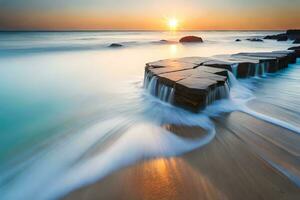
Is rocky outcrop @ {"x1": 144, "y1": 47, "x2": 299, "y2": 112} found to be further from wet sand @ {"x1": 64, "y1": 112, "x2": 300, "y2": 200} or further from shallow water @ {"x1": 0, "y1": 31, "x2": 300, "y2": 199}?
wet sand @ {"x1": 64, "y1": 112, "x2": 300, "y2": 200}

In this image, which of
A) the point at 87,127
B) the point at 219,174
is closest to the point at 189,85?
the point at 87,127

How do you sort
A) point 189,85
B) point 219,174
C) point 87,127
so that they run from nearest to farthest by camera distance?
1. point 219,174
2. point 87,127
3. point 189,85

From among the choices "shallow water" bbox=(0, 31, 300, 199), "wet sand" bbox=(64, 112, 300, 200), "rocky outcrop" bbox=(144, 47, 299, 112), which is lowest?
"shallow water" bbox=(0, 31, 300, 199)

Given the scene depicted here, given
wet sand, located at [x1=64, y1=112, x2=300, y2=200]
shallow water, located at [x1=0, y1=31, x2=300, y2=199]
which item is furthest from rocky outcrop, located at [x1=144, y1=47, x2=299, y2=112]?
wet sand, located at [x1=64, y1=112, x2=300, y2=200]

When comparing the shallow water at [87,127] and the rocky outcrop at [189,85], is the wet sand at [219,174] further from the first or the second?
the rocky outcrop at [189,85]

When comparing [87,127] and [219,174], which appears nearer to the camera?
[219,174]

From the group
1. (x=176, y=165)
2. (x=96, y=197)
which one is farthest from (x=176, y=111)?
(x=96, y=197)

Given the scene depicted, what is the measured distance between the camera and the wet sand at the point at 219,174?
2113 mm

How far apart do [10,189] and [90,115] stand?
2.30 metres

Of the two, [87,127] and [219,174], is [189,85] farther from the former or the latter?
[219,174]

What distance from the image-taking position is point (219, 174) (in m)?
2.37

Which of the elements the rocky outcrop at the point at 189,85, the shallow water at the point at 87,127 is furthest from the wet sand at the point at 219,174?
the rocky outcrop at the point at 189,85

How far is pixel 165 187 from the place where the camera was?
7.24ft

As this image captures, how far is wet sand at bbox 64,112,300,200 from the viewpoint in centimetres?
211
